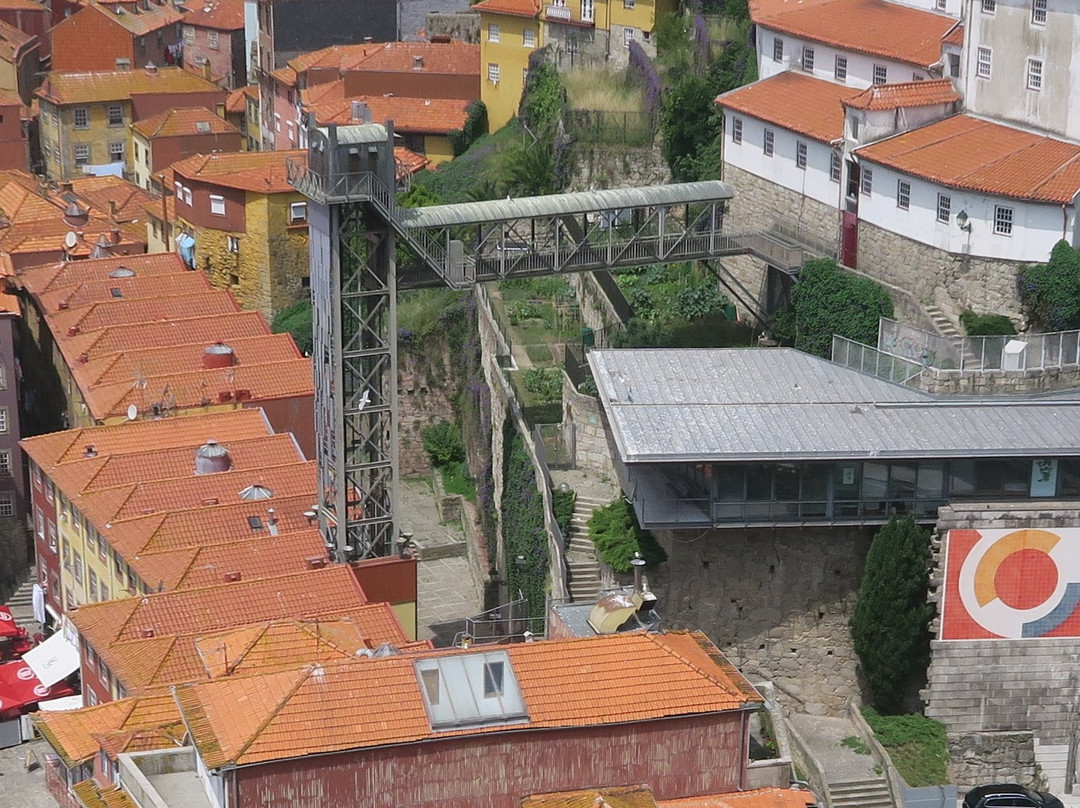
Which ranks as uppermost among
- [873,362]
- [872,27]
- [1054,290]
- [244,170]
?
[872,27]

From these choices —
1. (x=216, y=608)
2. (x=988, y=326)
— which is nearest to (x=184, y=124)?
(x=216, y=608)

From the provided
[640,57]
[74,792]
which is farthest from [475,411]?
[74,792]

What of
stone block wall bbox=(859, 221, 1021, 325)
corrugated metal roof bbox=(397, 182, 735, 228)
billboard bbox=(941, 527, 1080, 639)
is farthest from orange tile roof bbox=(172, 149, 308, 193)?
billboard bbox=(941, 527, 1080, 639)

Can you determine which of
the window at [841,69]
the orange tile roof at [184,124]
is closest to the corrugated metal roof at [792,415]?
the window at [841,69]

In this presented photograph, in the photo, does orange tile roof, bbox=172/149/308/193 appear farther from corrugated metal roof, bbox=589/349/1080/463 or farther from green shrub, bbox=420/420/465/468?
corrugated metal roof, bbox=589/349/1080/463

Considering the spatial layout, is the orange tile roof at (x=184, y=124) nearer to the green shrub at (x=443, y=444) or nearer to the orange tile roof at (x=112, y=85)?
the orange tile roof at (x=112, y=85)

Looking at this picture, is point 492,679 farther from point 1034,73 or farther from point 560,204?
point 1034,73

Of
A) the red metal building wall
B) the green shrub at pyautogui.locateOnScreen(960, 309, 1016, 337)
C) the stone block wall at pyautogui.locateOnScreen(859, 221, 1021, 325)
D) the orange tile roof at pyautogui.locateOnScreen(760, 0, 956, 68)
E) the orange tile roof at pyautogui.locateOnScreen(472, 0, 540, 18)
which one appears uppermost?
the orange tile roof at pyautogui.locateOnScreen(760, 0, 956, 68)
